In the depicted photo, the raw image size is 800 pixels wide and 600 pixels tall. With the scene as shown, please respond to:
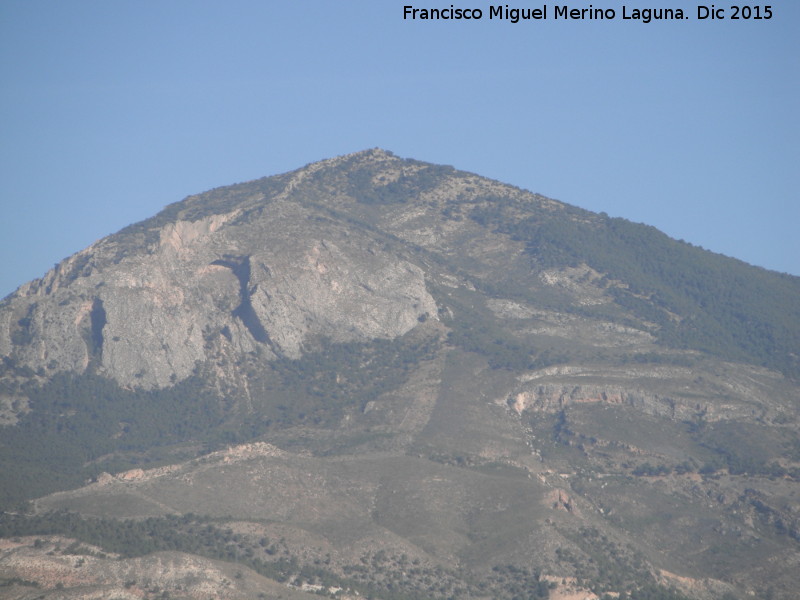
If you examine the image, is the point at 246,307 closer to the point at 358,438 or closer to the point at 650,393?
the point at 358,438

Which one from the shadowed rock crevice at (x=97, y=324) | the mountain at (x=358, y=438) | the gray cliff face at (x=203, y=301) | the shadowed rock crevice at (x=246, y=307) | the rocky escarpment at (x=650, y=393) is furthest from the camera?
the shadowed rock crevice at (x=246, y=307)

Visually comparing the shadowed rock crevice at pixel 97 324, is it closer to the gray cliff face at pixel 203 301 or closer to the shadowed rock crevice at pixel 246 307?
the gray cliff face at pixel 203 301

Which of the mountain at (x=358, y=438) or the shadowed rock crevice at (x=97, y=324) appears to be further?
the shadowed rock crevice at (x=97, y=324)

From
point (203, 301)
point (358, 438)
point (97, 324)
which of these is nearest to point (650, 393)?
point (358, 438)

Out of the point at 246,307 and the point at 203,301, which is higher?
the point at 203,301

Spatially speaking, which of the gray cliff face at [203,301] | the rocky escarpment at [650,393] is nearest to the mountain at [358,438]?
the gray cliff face at [203,301]

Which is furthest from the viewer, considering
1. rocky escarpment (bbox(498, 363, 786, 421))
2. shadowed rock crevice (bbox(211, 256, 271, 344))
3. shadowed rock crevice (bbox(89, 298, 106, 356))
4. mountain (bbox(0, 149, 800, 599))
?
shadowed rock crevice (bbox(211, 256, 271, 344))

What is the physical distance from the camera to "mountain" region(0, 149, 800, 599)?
12331 centimetres

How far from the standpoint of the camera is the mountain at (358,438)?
405 ft

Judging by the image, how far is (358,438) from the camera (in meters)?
156

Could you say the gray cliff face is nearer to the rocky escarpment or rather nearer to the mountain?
the mountain

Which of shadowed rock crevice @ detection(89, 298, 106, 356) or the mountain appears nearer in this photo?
the mountain

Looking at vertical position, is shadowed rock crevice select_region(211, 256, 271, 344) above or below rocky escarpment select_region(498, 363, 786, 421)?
above

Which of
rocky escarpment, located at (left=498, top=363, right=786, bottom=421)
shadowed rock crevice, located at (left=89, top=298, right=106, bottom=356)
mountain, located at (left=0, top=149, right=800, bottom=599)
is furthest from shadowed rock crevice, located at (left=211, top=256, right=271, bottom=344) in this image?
rocky escarpment, located at (left=498, top=363, right=786, bottom=421)
